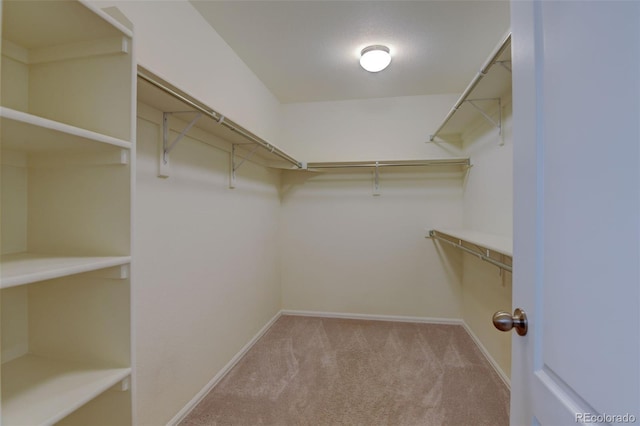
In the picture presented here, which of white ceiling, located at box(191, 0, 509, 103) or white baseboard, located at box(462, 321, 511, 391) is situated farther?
white baseboard, located at box(462, 321, 511, 391)

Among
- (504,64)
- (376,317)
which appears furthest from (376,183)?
(504,64)

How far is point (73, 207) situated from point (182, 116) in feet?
3.04

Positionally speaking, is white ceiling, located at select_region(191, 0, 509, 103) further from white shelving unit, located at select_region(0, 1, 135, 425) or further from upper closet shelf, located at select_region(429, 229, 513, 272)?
upper closet shelf, located at select_region(429, 229, 513, 272)

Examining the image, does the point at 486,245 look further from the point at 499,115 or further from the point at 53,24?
the point at 53,24

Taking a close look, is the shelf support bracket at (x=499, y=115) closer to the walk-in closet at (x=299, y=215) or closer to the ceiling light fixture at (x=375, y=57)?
the walk-in closet at (x=299, y=215)

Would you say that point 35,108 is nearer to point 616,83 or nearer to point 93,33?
point 93,33

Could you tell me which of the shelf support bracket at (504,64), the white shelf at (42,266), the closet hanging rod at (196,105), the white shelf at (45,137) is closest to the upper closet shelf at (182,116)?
the closet hanging rod at (196,105)

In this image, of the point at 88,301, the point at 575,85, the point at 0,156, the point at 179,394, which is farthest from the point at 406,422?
the point at 0,156

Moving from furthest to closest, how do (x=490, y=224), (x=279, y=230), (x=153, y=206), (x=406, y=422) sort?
(x=279, y=230), (x=490, y=224), (x=406, y=422), (x=153, y=206)

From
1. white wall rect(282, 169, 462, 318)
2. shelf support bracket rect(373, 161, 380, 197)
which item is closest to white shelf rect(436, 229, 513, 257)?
white wall rect(282, 169, 462, 318)

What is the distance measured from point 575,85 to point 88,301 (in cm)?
129

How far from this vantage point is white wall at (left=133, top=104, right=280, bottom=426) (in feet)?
4.75

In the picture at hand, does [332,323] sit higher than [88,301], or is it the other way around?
[88,301]

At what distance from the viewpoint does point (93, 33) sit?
2.60 feet
